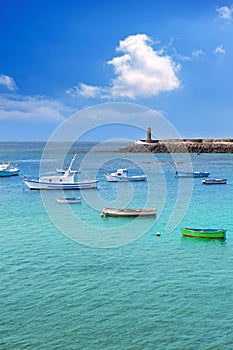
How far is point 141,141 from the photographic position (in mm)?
155625

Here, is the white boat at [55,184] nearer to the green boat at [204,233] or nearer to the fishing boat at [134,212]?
the fishing boat at [134,212]

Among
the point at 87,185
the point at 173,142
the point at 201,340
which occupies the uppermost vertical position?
the point at 173,142

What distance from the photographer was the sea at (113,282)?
14734mm

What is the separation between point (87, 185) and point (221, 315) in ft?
126

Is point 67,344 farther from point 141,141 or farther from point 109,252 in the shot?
point 141,141

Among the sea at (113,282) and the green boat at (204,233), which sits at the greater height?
the green boat at (204,233)

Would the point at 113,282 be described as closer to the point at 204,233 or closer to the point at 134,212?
the point at 204,233

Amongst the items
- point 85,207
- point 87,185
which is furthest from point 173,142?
point 85,207

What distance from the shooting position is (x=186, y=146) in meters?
144

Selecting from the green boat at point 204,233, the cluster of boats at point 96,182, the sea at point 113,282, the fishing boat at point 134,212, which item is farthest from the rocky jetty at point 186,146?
the green boat at point 204,233

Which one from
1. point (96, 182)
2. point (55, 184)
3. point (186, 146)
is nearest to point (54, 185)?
point (55, 184)

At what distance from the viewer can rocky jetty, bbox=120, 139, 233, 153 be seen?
14138 cm

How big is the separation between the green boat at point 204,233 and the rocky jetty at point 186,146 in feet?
379

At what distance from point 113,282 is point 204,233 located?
958 cm
